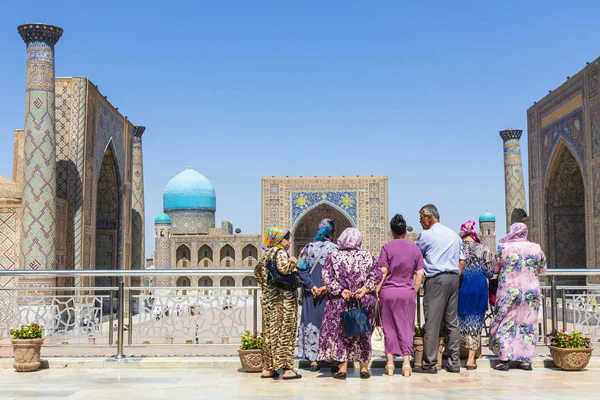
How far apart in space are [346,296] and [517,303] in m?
1.31

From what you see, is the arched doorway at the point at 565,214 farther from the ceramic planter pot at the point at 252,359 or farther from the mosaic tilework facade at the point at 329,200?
the ceramic planter pot at the point at 252,359

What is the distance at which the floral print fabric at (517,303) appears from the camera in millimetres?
4758

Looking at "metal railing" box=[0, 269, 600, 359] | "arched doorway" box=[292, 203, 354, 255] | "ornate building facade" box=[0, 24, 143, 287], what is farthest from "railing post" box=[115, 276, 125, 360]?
"arched doorway" box=[292, 203, 354, 255]

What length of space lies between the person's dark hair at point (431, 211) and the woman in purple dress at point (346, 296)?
0.56 meters

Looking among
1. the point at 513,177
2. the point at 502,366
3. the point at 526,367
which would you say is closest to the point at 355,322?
the point at 502,366

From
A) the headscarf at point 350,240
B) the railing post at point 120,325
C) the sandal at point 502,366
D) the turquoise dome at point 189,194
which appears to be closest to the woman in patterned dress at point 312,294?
the headscarf at point 350,240

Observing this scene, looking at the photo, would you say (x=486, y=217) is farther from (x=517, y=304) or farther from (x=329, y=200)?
(x=517, y=304)

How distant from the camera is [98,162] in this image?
13242mm

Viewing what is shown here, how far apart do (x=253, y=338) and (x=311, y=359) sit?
0.44m

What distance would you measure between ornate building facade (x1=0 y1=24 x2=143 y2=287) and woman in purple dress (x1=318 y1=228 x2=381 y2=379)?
697 centimetres

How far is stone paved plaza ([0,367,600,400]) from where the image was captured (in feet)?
12.9

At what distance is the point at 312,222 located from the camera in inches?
1160

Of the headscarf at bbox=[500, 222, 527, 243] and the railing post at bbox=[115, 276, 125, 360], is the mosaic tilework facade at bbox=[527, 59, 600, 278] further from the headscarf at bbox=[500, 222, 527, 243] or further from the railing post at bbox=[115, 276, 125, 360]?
the railing post at bbox=[115, 276, 125, 360]

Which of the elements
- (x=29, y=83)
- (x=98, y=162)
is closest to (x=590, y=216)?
(x=98, y=162)
